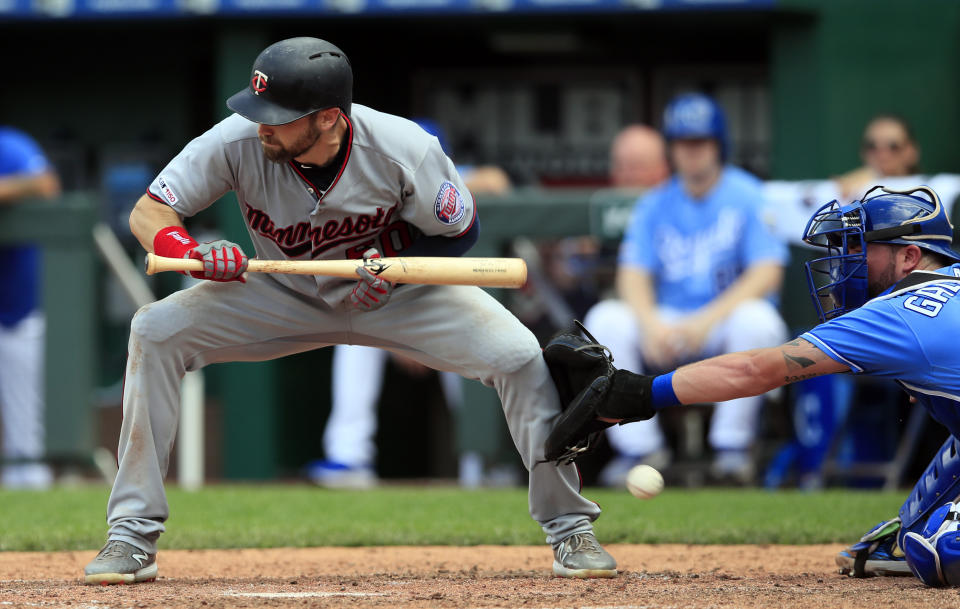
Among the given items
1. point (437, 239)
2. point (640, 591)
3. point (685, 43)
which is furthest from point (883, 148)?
point (640, 591)

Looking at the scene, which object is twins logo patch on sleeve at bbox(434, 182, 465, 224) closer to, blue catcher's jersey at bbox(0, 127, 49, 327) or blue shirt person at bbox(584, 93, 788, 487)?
blue shirt person at bbox(584, 93, 788, 487)

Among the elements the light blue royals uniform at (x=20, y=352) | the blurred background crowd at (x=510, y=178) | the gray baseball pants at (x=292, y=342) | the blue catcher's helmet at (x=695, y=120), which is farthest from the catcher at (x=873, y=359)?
the light blue royals uniform at (x=20, y=352)

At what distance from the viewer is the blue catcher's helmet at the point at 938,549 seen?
147 inches

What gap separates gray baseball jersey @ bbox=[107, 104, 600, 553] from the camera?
13.6ft

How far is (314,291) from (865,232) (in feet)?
5.17

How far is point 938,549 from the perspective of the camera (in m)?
3.74

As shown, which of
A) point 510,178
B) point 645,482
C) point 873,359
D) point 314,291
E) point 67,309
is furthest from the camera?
point 510,178

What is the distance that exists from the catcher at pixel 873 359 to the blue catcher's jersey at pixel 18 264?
411cm

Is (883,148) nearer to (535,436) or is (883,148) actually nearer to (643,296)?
(643,296)

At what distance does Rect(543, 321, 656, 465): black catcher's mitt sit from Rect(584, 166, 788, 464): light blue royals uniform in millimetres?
2530

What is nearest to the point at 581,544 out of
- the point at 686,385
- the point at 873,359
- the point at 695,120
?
the point at 686,385

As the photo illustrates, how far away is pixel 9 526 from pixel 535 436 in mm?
2496

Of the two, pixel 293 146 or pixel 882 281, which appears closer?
pixel 882 281

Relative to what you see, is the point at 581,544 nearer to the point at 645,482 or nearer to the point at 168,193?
the point at 645,482
